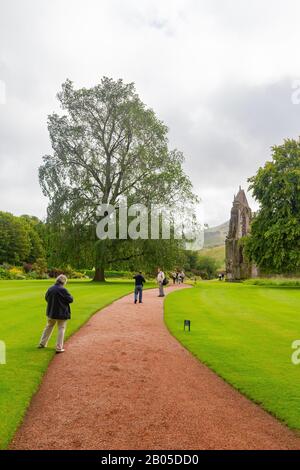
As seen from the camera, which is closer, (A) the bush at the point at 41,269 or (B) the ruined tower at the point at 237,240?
(A) the bush at the point at 41,269

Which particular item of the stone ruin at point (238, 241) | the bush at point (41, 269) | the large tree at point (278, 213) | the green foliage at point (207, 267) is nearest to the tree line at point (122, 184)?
the large tree at point (278, 213)

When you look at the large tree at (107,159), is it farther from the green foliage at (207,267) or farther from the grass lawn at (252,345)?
the green foliage at (207,267)

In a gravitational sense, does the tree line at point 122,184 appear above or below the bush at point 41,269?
above

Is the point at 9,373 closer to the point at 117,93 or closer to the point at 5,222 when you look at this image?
the point at 117,93

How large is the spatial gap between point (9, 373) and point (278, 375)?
612 cm

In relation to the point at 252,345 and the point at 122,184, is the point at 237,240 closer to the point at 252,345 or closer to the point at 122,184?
the point at 122,184

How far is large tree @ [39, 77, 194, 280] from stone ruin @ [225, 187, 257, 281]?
87.2 ft

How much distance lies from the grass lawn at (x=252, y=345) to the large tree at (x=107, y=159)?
20645mm

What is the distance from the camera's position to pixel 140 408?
20.8 feet

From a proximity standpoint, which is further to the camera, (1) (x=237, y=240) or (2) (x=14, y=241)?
(2) (x=14, y=241)

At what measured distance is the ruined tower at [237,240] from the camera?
63031 millimetres

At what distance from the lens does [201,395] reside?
7.10m

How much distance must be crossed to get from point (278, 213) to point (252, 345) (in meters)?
29.0

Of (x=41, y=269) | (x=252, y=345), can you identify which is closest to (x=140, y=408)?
(x=252, y=345)
